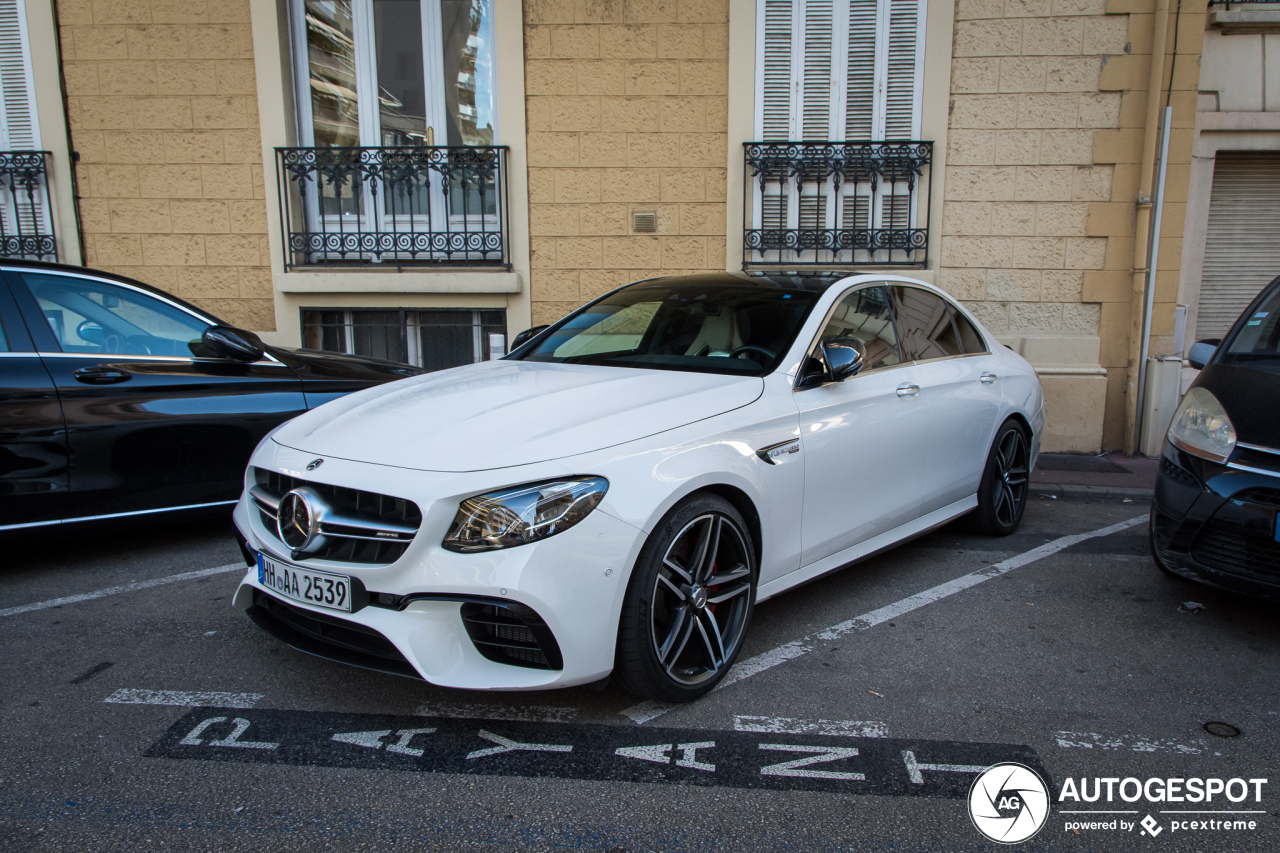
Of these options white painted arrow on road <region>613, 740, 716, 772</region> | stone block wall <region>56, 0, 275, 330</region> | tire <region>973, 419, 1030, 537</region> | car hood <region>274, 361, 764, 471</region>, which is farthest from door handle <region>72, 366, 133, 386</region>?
tire <region>973, 419, 1030, 537</region>

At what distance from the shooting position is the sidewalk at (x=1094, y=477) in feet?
20.2

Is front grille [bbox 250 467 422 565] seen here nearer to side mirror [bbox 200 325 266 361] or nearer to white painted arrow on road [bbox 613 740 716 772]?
white painted arrow on road [bbox 613 740 716 772]

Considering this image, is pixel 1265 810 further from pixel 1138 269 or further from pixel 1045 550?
pixel 1138 269

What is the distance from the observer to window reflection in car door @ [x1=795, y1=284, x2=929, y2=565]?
10.9 feet

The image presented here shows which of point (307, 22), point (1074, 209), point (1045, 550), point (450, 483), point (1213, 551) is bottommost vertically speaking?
point (1045, 550)

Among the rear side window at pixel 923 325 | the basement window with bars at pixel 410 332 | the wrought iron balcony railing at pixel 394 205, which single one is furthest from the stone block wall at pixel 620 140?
the rear side window at pixel 923 325

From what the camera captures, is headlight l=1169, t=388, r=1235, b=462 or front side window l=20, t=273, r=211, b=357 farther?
front side window l=20, t=273, r=211, b=357

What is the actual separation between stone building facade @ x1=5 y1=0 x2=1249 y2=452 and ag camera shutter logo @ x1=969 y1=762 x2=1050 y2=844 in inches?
225

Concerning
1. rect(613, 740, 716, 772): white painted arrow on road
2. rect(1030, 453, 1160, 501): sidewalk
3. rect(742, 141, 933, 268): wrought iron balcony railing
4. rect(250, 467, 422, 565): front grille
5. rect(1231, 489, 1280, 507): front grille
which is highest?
rect(742, 141, 933, 268): wrought iron balcony railing

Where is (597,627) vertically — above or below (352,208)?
below

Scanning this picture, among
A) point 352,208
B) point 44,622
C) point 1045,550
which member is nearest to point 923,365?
point 1045,550

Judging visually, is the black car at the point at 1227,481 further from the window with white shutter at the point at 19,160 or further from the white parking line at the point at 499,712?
the window with white shutter at the point at 19,160

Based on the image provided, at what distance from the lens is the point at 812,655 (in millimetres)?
3236

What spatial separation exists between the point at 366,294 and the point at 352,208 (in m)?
0.91
